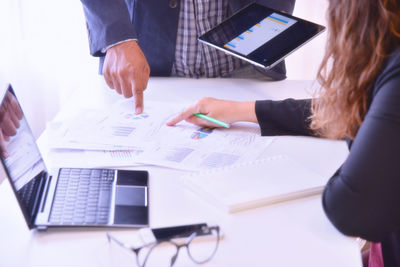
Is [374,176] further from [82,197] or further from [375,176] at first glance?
[82,197]

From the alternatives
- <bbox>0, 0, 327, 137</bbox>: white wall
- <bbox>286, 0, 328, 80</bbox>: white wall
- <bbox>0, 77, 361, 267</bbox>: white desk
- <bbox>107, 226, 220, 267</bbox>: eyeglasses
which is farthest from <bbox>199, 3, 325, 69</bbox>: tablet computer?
<bbox>286, 0, 328, 80</bbox>: white wall

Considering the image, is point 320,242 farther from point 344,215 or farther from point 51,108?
point 51,108

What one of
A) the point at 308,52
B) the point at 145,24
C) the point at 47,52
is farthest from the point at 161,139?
the point at 308,52

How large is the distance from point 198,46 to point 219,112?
0.35 metres

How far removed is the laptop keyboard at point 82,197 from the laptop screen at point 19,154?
4 centimetres

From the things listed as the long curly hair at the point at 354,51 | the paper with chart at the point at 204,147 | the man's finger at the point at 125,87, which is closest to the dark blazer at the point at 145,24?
the man's finger at the point at 125,87

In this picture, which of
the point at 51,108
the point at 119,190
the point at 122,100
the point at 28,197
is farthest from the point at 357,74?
the point at 51,108

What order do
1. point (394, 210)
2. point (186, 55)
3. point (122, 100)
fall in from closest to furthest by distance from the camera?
point (394, 210), point (122, 100), point (186, 55)

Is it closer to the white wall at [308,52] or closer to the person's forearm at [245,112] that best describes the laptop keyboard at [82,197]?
the person's forearm at [245,112]

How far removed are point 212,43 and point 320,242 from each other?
688mm

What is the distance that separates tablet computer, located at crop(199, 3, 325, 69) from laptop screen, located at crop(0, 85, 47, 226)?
0.58 m

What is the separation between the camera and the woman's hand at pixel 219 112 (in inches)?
49.4

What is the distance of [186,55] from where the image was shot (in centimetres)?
154

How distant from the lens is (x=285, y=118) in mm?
1222
